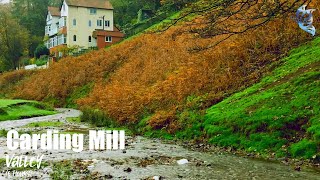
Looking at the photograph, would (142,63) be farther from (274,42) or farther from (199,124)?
(199,124)

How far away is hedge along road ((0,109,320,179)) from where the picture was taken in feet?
34.1

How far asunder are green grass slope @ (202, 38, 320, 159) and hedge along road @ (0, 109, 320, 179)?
4.83 feet

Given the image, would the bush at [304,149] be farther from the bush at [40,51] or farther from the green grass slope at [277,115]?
the bush at [40,51]

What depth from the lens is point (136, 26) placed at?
7162 cm

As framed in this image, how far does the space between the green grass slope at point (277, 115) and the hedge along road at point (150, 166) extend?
1.47 meters

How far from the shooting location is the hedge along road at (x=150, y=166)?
34.1 feet

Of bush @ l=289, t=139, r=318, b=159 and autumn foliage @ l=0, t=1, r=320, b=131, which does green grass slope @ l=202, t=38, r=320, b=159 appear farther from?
autumn foliage @ l=0, t=1, r=320, b=131

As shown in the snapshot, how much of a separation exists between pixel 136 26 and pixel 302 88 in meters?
57.3

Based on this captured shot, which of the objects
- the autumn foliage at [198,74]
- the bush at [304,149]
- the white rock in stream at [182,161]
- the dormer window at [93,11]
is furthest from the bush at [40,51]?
the bush at [304,149]

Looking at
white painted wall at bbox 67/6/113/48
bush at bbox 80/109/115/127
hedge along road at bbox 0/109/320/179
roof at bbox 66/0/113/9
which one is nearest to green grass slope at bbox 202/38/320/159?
hedge along road at bbox 0/109/320/179

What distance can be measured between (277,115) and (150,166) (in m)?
6.08

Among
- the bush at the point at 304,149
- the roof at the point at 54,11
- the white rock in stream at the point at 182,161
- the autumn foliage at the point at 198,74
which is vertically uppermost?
the roof at the point at 54,11

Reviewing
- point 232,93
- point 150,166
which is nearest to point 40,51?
point 232,93

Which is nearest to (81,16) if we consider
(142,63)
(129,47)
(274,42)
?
(129,47)
